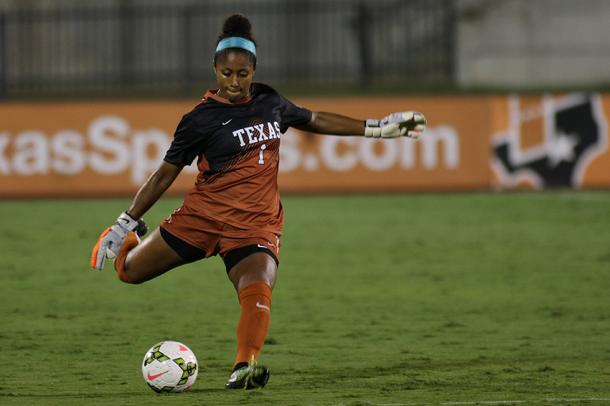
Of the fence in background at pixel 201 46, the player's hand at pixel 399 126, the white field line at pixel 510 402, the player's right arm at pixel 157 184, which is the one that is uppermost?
the fence in background at pixel 201 46

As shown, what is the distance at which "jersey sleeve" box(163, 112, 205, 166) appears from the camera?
7957 millimetres

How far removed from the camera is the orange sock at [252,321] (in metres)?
7.61

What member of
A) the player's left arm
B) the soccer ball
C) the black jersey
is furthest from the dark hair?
the soccer ball

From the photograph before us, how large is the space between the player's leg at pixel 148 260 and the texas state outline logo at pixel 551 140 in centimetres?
1391

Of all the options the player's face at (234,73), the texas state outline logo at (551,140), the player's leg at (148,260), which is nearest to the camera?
the player's face at (234,73)

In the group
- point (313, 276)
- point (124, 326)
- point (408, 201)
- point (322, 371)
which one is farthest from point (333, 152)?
point (322, 371)

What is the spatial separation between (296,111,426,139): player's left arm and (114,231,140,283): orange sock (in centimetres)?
132

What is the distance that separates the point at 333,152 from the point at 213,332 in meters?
11.6

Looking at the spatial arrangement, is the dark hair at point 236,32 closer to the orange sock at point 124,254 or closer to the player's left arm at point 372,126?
the player's left arm at point 372,126

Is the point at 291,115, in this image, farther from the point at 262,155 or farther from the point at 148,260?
the point at 148,260

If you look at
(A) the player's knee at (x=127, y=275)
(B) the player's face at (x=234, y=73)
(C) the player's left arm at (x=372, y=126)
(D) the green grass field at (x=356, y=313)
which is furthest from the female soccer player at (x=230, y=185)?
(D) the green grass field at (x=356, y=313)

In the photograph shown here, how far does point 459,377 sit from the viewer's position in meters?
8.26

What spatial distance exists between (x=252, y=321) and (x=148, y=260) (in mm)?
968

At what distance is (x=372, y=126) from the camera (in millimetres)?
8508
